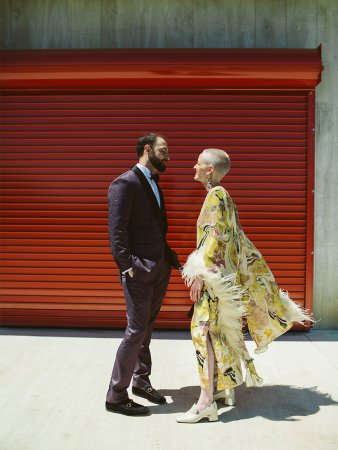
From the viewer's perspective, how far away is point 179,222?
559cm

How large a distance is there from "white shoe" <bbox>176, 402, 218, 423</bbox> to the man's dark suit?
1.39ft

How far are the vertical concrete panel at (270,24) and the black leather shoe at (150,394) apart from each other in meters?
3.81

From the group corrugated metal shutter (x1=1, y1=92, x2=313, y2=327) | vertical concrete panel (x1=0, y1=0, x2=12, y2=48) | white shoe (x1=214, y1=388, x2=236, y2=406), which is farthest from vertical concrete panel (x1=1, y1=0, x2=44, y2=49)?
white shoe (x1=214, y1=388, x2=236, y2=406)

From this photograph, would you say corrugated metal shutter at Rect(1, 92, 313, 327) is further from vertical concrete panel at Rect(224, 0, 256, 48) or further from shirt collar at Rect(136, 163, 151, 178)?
shirt collar at Rect(136, 163, 151, 178)

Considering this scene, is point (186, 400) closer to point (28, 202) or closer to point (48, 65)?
point (28, 202)

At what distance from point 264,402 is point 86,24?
14.1ft

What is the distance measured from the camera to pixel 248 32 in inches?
222

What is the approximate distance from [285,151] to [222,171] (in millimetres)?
2170

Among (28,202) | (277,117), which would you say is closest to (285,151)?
(277,117)

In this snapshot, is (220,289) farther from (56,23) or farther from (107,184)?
(56,23)

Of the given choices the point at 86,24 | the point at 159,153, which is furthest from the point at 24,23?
the point at 159,153

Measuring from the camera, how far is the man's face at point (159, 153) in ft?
12.1

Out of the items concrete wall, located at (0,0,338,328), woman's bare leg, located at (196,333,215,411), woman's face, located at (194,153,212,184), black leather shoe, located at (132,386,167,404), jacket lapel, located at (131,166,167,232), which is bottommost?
black leather shoe, located at (132,386,167,404)

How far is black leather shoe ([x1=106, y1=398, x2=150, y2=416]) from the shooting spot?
3494mm
